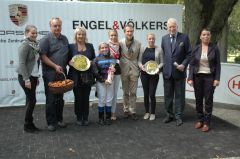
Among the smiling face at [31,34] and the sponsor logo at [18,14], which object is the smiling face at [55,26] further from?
the sponsor logo at [18,14]

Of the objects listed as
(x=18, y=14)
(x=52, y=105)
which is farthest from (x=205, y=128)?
(x=18, y=14)

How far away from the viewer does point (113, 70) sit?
22.4 ft

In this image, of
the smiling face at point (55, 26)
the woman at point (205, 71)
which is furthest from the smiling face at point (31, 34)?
the woman at point (205, 71)

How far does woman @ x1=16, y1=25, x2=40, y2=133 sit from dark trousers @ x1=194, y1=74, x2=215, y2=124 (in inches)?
119

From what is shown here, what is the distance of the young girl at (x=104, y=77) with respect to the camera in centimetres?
681

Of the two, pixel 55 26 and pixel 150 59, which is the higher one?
pixel 55 26

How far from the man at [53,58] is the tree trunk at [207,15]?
397 centimetres

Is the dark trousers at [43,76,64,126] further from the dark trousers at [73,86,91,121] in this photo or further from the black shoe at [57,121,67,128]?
the dark trousers at [73,86,91,121]

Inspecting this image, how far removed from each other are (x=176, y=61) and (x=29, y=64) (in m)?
2.82

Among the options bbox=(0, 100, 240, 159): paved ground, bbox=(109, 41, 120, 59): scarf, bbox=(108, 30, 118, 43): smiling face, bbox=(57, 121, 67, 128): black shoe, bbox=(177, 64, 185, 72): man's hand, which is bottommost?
bbox=(0, 100, 240, 159): paved ground

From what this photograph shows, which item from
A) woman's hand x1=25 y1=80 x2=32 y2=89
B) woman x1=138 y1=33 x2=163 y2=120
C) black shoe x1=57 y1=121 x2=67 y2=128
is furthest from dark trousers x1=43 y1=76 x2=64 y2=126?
woman x1=138 y1=33 x2=163 y2=120

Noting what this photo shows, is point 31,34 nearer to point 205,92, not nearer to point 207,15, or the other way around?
point 205,92

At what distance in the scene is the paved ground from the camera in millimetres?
5449

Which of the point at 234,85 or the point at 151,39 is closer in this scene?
the point at 151,39
